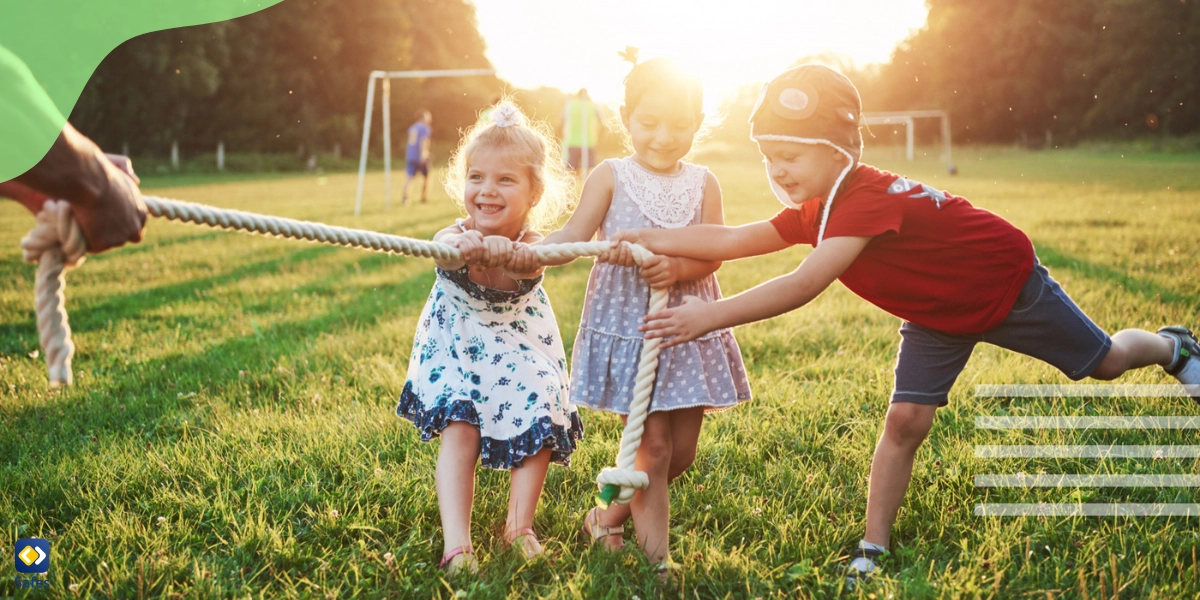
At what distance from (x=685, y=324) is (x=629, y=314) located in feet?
1.44

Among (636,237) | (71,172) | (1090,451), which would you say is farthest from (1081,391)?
(71,172)

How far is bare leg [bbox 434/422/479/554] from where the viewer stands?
7.87 feet

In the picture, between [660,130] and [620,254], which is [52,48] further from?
[660,130]

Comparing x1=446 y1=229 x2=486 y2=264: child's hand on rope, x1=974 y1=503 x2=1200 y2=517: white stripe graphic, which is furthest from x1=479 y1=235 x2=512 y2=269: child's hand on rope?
x1=974 y1=503 x2=1200 y2=517: white stripe graphic

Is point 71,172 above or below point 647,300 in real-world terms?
above

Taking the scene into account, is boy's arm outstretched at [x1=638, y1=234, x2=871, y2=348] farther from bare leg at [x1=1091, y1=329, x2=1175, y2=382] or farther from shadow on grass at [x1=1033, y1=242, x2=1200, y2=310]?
shadow on grass at [x1=1033, y1=242, x2=1200, y2=310]

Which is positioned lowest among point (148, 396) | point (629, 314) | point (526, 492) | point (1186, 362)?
point (148, 396)

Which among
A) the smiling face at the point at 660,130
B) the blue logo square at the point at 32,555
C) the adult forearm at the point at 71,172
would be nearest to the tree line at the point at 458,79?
the smiling face at the point at 660,130

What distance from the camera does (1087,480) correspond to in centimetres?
274

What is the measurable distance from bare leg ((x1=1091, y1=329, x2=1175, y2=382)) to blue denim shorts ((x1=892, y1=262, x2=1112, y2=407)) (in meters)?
0.05

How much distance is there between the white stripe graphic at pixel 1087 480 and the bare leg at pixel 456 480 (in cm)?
169

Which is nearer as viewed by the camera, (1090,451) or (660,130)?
(660,130)

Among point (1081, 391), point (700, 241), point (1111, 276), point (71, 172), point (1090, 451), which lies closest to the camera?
point (71, 172)

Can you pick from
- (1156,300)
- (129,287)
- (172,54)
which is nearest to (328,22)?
(129,287)
